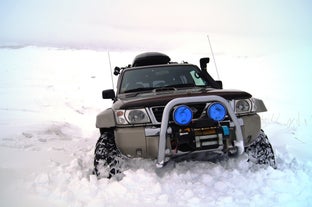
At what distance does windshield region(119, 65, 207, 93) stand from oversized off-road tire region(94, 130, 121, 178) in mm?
1312

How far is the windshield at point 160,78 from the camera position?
4.60 meters

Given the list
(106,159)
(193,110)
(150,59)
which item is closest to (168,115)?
(193,110)

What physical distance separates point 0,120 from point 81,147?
8.76ft

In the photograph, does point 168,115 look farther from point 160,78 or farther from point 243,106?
point 160,78

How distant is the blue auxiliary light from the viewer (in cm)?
294

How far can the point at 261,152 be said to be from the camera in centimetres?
349

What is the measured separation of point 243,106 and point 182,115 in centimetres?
90

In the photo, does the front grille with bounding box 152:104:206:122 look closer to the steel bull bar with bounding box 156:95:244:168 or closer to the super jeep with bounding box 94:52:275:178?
the super jeep with bounding box 94:52:275:178

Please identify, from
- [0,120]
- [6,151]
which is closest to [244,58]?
[0,120]

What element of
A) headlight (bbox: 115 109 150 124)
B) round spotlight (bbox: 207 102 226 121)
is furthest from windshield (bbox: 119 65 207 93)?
round spotlight (bbox: 207 102 226 121)

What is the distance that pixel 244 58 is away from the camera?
24.7 metres

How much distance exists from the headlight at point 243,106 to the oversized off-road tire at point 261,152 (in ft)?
1.50

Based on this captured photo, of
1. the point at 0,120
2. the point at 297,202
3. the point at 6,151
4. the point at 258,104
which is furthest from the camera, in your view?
the point at 0,120

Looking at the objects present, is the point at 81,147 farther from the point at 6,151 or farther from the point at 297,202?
the point at 297,202
